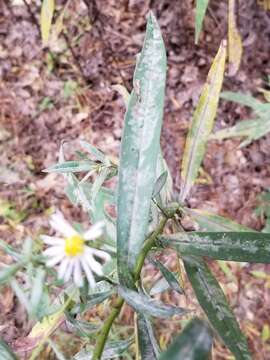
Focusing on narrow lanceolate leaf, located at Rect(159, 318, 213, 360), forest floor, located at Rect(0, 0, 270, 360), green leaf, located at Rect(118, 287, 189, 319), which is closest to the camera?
narrow lanceolate leaf, located at Rect(159, 318, 213, 360)

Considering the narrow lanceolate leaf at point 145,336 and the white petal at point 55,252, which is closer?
the white petal at point 55,252

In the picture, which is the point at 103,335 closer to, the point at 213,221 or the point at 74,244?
the point at 74,244

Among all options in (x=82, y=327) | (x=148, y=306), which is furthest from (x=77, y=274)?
(x=82, y=327)

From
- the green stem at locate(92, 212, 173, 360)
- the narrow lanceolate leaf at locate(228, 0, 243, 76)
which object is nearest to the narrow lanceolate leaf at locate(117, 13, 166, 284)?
the green stem at locate(92, 212, 173, 360)

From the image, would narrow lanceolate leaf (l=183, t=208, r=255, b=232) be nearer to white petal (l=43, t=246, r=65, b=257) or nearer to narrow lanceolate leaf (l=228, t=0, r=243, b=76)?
white petal (l=43, t=246, r=65, b=257)

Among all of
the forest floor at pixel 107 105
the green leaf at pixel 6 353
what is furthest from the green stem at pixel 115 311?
the forest floor at pixel 107 105

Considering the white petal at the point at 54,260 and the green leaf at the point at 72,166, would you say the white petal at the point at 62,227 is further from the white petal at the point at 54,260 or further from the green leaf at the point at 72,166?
the green leaf at the point at 72,166

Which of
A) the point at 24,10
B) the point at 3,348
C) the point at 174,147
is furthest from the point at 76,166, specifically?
the point at 24,10
